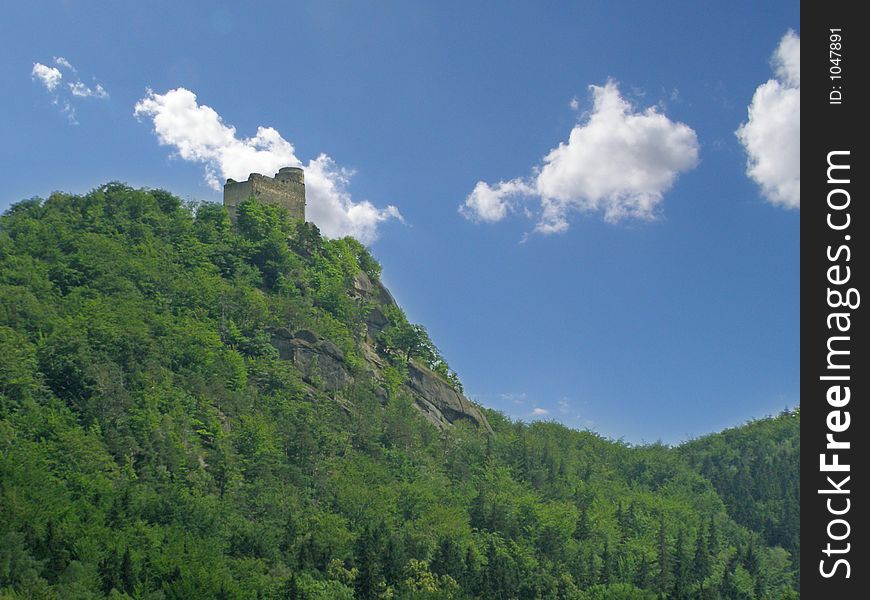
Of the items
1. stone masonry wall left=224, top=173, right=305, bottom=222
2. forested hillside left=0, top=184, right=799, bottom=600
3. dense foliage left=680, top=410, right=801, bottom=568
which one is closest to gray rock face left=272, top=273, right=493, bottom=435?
forested hillside left=0, top=184, right=799, bottom=600

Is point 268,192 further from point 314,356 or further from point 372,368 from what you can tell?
point 314,356

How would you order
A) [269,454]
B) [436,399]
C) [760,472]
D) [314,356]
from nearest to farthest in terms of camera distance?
[269,454] → [314,356] → [436,399] → [760,472]

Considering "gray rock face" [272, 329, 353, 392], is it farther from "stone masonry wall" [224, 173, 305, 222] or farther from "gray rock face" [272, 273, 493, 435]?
"stone masonry wall" [224, 173, 305, 222]

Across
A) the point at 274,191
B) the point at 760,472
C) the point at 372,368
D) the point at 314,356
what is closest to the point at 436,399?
the point at 372,368

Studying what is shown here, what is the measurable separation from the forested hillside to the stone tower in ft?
8.35

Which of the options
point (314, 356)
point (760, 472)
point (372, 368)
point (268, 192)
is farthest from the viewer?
point (760, 472)

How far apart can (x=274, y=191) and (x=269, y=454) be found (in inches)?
1361

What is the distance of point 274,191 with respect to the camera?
9931cm

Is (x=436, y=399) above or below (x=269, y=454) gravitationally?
above

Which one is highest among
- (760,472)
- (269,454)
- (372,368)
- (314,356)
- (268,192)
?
(268,192)

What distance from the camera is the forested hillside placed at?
186 feet
